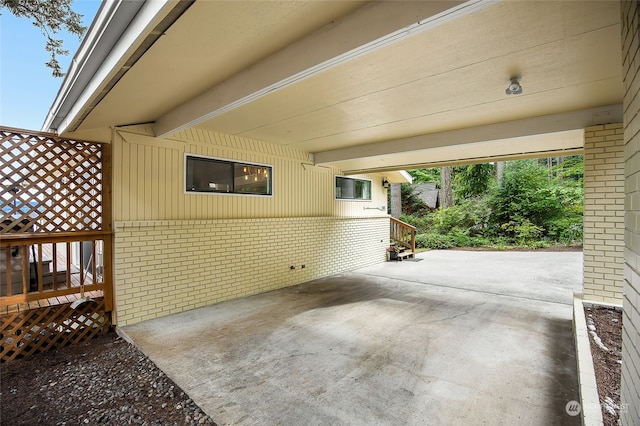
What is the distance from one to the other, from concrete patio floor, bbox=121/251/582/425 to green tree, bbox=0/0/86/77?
439 centimetres

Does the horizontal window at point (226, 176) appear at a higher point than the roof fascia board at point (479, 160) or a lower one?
lower

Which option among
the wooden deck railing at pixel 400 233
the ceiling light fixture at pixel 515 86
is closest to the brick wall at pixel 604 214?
the ceiling light fixture at pixel 515 86

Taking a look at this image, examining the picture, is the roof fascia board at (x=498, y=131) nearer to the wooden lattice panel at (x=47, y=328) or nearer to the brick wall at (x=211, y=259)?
the brick wall at (x=211, y=259)

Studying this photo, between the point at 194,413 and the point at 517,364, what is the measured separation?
10.8ft

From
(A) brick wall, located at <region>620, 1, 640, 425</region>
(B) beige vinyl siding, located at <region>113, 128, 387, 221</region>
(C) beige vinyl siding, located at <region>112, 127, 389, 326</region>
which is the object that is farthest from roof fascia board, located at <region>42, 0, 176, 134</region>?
(A) brick wall, located at <region>620, 1, 640, 425</region>

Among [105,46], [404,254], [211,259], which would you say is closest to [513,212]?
[404,254]

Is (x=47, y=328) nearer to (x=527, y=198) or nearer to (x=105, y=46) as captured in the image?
(x=105, y=46)

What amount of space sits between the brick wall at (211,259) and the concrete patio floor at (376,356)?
30 cm

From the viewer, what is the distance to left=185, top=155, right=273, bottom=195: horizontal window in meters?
5.18

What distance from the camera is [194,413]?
2434 millimetres

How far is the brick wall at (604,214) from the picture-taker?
4055 millimetres

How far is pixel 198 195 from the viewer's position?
17.1 ft

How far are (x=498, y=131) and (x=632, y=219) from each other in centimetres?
387

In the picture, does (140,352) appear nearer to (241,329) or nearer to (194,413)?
(241,329)
